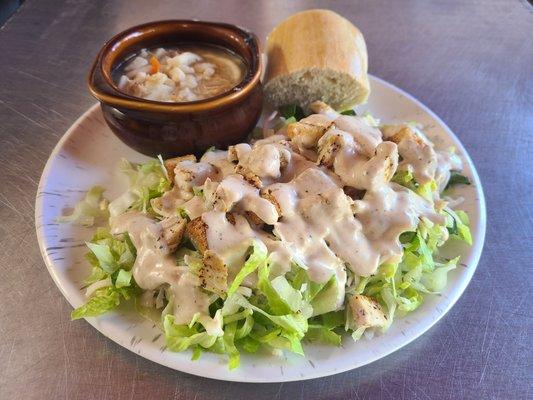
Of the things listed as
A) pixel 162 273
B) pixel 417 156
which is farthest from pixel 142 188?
pixel 417 156

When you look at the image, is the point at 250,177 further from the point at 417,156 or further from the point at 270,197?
the point at 417,156

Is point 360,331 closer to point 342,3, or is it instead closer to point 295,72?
point 295,72

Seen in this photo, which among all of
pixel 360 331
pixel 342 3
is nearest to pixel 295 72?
pixel 360 331

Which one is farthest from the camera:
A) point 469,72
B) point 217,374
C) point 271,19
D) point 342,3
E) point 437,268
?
point 342,3

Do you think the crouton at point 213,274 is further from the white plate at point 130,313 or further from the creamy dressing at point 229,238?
the white plate at point 130,313

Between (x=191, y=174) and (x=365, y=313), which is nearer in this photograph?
(x=365, y=313)

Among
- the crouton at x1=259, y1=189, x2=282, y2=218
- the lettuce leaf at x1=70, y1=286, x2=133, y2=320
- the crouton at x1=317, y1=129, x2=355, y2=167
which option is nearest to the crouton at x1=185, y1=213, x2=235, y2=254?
the crouton at x1=259, y1=189, x2=282, y2=218
